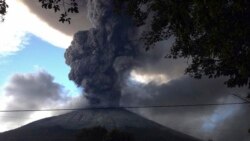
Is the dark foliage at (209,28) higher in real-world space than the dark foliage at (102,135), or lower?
higher

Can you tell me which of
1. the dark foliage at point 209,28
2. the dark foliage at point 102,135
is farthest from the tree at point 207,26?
the dark foliage at point 102,135

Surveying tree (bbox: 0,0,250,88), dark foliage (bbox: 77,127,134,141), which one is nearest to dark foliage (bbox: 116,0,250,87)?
tree (bbox: 0,0,250,88)

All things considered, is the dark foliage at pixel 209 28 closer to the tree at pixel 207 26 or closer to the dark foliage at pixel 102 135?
the tree at pixel 207 26

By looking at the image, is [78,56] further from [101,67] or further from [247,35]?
[247,35]

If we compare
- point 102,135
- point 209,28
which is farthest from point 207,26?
point 102,135

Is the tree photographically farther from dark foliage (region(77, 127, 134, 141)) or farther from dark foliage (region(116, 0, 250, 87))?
dark foliage (region(77, 127, 134, 141))

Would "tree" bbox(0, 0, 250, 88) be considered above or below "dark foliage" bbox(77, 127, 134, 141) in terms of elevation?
above

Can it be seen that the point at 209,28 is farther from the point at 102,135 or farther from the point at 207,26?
the point at 102,135
